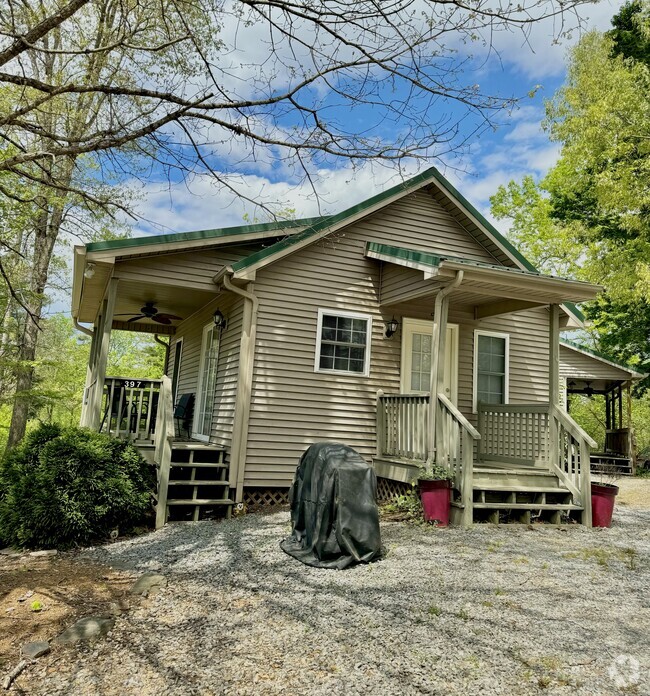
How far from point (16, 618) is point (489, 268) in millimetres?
6128

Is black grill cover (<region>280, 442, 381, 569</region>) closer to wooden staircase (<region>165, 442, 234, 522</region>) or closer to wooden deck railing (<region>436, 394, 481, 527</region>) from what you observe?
wooden deck railing (<region>436, 394, 481, 527</region>)

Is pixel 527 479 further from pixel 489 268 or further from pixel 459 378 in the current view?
pixel 489 268

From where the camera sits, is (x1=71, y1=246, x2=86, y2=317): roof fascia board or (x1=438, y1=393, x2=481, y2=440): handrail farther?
(x1=71, y1=246, x2=86, y2=317): roof fascia board

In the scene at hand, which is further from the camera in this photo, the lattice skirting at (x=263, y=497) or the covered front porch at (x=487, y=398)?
the lattice skirting at (x=263, y=497)

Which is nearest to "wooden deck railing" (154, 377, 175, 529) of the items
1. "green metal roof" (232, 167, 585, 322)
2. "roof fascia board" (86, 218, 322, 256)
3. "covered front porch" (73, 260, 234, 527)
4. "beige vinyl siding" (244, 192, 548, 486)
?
"covered front porch" (73, 260, 234, 527)

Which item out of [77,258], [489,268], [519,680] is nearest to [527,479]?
[489,268]

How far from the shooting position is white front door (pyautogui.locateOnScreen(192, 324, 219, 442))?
Result: 9.55 meters

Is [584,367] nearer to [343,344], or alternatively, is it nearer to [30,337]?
[343,344]

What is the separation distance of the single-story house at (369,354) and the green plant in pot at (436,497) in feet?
0.62

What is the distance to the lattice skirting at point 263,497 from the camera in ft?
26.3

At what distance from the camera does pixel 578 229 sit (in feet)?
51.3

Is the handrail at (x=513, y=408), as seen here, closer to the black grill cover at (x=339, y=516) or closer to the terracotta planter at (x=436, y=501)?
the terracotta planter at (x=436, y=501)

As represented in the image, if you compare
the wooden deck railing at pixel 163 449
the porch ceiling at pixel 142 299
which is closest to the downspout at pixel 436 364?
the wooden deck railing at pixel 163 449

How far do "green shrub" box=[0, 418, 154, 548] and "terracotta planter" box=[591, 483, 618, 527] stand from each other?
5.86m
